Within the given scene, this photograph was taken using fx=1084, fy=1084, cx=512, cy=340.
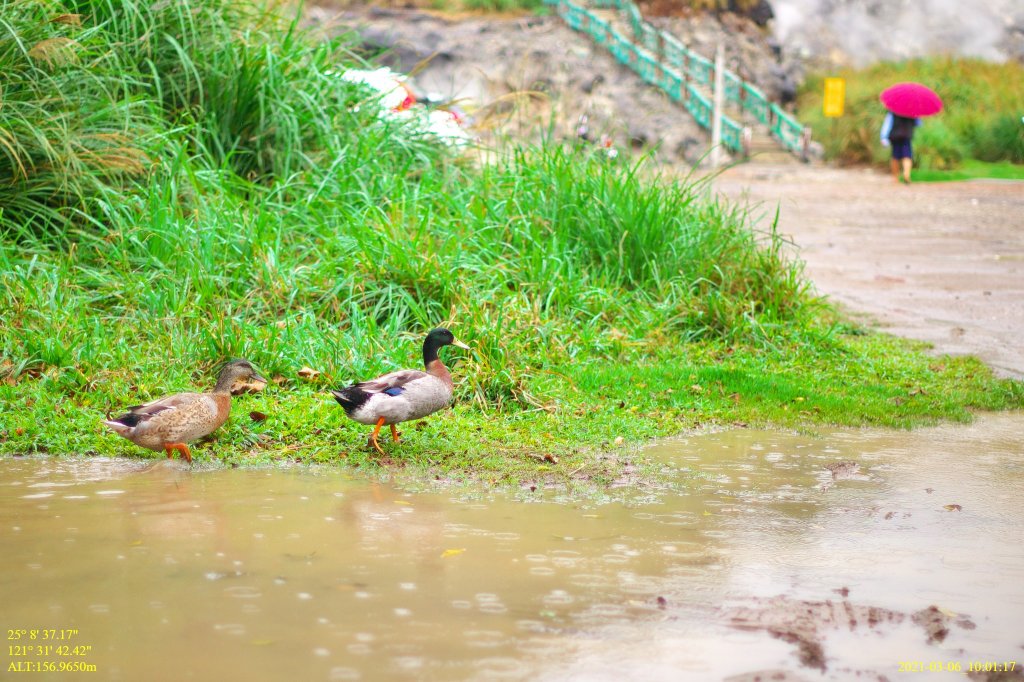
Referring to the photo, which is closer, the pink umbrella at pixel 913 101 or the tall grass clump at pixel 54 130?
the tall grass clump at pixel 54 130

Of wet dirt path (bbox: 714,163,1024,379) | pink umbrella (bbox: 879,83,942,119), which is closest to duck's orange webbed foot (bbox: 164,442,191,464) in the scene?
wet dirt path (bbox: 714,163,1024,379)

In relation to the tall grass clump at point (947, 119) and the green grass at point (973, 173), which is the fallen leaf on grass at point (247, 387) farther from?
the tall grass clump at point (947, 119)

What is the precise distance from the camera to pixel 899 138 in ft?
69.4

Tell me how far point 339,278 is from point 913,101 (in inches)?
602

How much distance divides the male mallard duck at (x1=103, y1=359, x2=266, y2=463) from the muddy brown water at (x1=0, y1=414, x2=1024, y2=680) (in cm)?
15

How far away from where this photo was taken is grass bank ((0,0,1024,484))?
6.21 m

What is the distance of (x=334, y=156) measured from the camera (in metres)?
9.47

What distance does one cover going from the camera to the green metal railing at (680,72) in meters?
28.2

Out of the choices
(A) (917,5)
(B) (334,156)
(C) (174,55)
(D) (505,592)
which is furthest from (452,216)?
(A) (917,5)

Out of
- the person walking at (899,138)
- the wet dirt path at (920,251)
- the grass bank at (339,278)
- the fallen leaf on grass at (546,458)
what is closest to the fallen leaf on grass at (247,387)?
the grass bank at (339,278)

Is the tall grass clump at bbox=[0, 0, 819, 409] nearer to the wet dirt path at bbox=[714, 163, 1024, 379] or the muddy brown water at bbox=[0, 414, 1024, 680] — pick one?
the wet dirt path at bbox=[714, 163, 1024, 379]

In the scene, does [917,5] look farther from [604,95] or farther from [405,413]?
[405,413]

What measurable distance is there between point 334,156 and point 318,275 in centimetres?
218

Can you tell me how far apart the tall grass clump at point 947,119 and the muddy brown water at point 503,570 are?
2109cm
